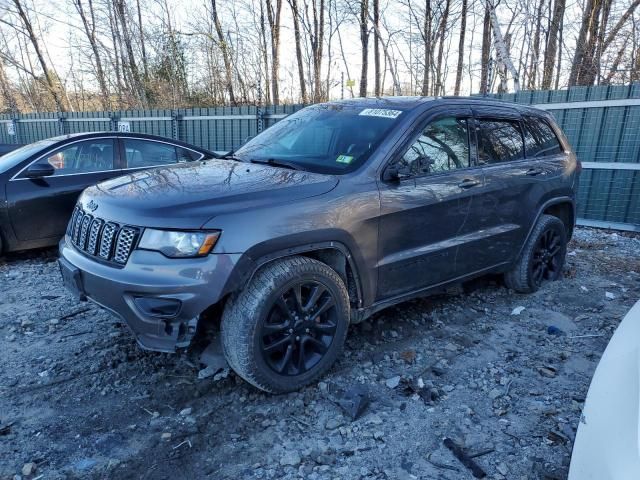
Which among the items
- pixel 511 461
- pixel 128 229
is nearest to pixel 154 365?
pixel 128 229

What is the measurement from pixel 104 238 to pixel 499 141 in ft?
10.5

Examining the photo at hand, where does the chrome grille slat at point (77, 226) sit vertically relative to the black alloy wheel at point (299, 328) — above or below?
above

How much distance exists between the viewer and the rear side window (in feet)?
13.9

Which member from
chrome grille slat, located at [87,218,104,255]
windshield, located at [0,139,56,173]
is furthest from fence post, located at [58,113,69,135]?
chrome grille slat, located at [87,218,104,255]

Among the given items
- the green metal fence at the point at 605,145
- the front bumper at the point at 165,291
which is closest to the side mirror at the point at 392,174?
the front bumper at the point at 165,291

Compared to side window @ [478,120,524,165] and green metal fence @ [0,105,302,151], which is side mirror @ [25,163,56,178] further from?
green metal fence @ [0,105,302,151]

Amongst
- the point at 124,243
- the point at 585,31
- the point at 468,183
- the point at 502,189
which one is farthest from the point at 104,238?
the point at 585,31

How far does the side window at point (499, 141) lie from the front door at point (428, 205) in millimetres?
156

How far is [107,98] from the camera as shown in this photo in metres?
23.3

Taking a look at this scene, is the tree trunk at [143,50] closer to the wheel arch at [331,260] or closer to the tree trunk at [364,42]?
the tree trunk at [364,42]

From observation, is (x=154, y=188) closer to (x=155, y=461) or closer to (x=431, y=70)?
(x=155, y=461)

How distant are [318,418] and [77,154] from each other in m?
4.63

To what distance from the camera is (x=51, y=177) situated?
5305 mm

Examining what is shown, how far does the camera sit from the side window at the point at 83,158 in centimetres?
540
